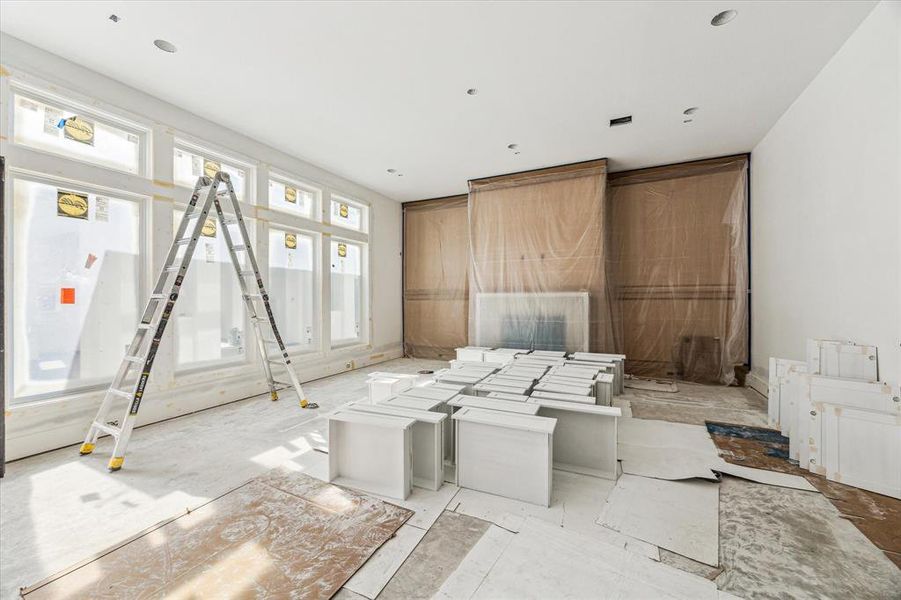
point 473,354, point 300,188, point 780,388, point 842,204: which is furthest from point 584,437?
point 300,188

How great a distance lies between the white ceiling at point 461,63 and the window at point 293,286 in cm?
116

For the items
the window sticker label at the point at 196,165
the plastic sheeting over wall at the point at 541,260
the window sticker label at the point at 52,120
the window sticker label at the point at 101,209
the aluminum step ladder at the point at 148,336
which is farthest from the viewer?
the plastic sheeting over wall at the point at 541,260

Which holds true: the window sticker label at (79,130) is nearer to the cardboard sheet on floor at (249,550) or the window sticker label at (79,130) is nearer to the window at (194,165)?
the window at (194,165)

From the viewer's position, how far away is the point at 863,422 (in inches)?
78.2

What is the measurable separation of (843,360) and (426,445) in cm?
279

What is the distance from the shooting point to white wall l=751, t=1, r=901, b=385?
6.97 ft

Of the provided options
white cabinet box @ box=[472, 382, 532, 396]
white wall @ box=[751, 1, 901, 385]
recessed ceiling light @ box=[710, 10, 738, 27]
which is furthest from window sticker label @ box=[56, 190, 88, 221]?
white wall @ box=[751, 1, 901, 385]

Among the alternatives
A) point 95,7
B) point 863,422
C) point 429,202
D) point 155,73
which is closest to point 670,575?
point 863,422

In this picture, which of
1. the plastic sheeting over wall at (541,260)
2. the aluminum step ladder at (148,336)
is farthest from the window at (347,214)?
the aluminum step ladder at (148,336)

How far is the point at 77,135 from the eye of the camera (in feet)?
9.23

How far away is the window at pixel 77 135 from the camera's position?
8.46ft

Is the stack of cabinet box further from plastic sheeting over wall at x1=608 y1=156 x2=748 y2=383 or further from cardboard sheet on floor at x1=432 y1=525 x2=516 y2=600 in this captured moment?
plastic sheeting over wall at x1=608 y1=156 x2=748 y2=383

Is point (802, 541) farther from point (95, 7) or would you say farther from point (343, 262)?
point (343, 262)

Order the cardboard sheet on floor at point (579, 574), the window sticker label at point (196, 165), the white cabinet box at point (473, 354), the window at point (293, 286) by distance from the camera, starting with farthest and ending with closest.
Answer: the white cabinet box at point (473, 354)
the window at point (293, 286)
the window sticker label at point (196, 165)
the cardboard sheet on floor at point (579, 574)
